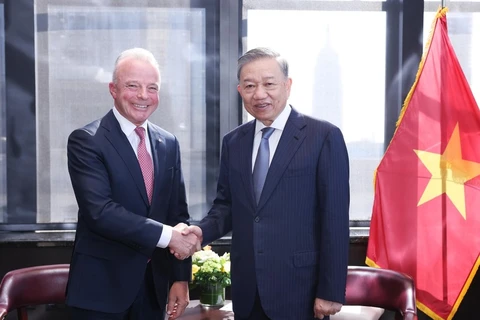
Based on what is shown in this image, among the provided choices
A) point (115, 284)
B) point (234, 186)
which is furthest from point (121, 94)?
point (115, 284)

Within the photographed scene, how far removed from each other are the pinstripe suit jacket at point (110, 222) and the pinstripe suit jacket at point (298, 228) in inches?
14.3

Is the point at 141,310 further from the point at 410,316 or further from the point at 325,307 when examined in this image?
the point at 410,316

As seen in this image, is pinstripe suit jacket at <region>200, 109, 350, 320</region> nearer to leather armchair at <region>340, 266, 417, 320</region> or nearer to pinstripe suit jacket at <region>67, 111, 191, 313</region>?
pinstripe suit jacket at <region>67, 111, 191, 313</region>

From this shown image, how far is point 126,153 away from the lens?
234cm

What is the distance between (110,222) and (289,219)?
2.00ft

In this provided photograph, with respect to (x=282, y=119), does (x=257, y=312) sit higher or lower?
lower

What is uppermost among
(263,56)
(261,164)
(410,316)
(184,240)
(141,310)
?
(263,56)

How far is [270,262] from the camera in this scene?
2193 millimetres

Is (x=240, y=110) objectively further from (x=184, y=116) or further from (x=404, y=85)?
(x=404, y=85)

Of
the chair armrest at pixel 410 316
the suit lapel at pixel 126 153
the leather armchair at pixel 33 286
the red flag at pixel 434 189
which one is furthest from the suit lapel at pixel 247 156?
the red flag at pixel 434 189

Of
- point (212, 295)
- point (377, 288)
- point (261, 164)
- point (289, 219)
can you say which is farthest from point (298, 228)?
point (377, 288)

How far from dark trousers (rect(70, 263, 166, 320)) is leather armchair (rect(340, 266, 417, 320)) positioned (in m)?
1.01

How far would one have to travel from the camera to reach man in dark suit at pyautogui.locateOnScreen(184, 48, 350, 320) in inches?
85.6

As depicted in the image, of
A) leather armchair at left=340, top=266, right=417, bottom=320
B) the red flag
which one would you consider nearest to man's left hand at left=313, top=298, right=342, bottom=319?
leather armchair at left=340, top=266, right=417, bottom=320
